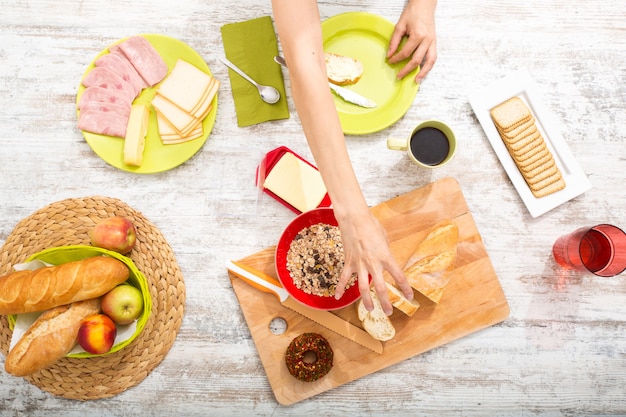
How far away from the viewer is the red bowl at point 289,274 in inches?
50.4

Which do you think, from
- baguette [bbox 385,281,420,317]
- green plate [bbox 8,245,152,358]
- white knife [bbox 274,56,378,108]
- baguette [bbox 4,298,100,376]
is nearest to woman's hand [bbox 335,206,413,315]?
baguette [bbox 385,281,420,317]

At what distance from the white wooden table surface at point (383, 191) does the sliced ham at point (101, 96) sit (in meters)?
0.11

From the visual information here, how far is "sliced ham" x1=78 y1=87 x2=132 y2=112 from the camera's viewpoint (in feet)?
4.42

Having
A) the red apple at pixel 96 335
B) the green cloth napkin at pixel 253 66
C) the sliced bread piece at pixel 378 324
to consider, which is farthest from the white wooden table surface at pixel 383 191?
the red apple at pixel 96 335

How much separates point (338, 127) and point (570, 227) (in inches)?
32.7

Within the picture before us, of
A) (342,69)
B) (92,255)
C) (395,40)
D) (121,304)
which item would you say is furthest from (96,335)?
(395,40)

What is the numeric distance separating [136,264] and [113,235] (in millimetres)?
119

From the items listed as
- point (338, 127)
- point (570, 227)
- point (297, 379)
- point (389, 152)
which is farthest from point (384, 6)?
point (297, 379)

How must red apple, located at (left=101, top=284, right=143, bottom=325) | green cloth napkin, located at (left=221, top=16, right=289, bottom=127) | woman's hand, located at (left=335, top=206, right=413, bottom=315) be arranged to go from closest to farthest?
1. woman's hand, located at (left=335, top=206, right=413, bottom=315)
2. red apple, located at (left=101, top=284, right=143, bottom=325)
3. green cloth napkin, located at (left=221, top=16, right=289, bottom=127)

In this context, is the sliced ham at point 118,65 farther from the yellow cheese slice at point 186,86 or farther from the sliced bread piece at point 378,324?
the sliced bread piece at point 378,324

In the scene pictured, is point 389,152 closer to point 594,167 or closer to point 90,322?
point 594,167

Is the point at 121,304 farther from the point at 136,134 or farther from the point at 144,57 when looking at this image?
the point at 144,57

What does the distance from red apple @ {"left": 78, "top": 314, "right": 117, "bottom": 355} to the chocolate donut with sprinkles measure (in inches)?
18.3

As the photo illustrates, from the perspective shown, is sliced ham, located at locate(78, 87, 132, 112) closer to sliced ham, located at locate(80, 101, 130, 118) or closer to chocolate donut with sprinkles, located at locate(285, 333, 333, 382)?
sliced ham, located at locate(80, 101, 130, 118)
